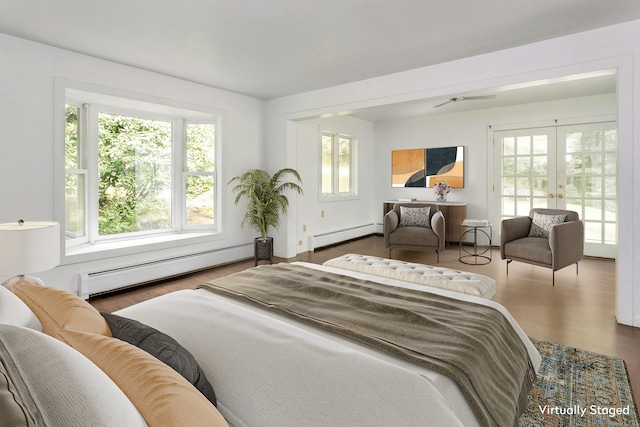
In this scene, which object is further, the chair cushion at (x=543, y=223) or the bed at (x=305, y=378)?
the chair cushion at (x=543, y=223)

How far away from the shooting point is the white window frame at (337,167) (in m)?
6.38

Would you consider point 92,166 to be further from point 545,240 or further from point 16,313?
point 545,240

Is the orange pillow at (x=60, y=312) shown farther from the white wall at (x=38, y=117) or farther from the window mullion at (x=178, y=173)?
the window mullion at (x=178, y=173)

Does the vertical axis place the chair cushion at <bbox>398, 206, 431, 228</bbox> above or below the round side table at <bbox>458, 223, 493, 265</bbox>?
above

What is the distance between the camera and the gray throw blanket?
4.22 ft

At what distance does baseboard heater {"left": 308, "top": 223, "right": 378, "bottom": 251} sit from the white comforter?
4.56m

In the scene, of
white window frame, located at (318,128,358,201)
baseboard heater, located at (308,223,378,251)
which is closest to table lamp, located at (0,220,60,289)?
baseboard heater, located at (308,223,378,251)

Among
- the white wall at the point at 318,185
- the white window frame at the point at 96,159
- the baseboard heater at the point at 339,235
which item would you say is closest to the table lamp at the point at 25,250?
the white window frame at the point at 96,159

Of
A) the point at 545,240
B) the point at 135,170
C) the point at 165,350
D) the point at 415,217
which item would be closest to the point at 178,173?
the point at 135,170

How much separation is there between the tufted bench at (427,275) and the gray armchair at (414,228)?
8.08ft

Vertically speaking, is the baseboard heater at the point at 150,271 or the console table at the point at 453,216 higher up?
the console table at the point at 453,216

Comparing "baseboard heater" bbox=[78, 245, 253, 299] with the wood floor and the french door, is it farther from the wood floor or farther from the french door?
the french door

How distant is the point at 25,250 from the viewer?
1.96 m

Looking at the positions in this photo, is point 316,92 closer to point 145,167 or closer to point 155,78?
point 155,78
